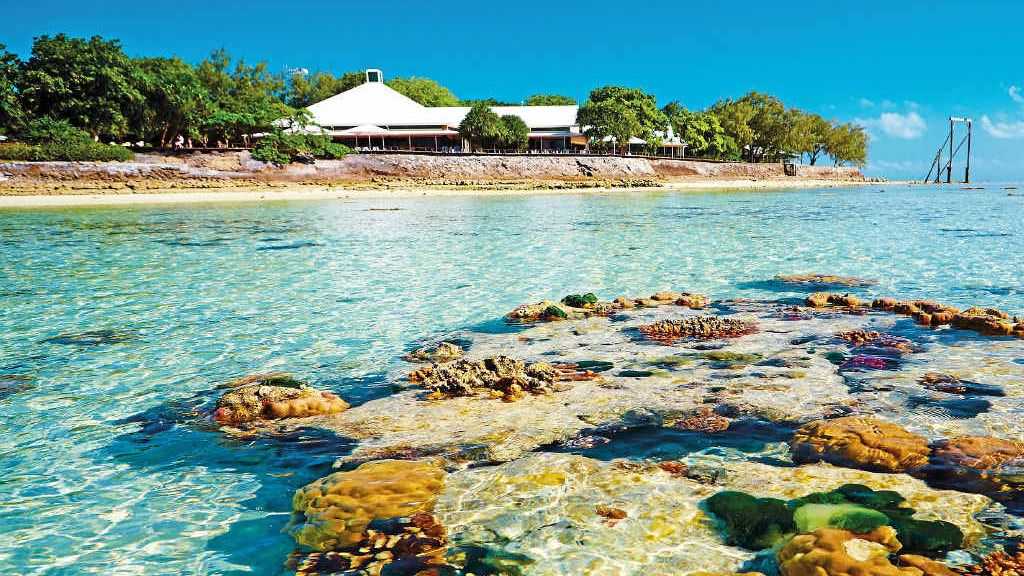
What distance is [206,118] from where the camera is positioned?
51656 mm

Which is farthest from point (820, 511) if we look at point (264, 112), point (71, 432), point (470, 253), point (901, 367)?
point (264, 112)

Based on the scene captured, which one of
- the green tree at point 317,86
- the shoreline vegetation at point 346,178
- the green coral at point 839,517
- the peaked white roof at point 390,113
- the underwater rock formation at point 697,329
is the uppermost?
the green tree at point 317,86

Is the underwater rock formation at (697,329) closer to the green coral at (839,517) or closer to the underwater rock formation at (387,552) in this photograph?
the green coral at (839,517)

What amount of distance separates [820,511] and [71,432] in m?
6.03

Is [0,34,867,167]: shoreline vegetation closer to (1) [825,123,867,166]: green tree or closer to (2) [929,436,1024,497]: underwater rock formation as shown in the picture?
(1) [825,123,867,166]: green tree

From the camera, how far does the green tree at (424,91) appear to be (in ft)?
321

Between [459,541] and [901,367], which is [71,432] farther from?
[901,367]

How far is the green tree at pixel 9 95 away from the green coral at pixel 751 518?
175 ft

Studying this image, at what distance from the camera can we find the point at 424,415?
20.0ft

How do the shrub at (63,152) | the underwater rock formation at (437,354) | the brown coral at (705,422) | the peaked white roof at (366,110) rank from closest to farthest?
the brown coral at (705,422), the underwater rock formation at (437,354), the shrub at (63,152), the peaked white roof at (366,110)

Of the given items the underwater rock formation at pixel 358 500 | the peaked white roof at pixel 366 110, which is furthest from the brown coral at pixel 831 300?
the peaked white roof at pixel 366 110

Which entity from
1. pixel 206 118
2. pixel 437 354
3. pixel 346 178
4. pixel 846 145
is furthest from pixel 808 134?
pixel 437 354

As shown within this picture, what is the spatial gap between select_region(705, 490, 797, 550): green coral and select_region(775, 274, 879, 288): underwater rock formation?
368 inches

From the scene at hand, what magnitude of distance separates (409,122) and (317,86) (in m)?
35.8
